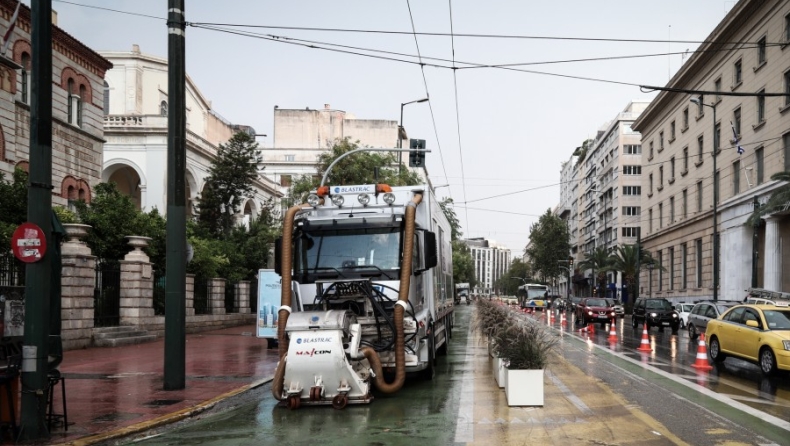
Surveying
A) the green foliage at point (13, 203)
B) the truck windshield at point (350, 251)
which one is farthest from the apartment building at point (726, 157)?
the green foliage at point (13, 203)

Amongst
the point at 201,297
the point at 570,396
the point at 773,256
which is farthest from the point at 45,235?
the point at 773,256

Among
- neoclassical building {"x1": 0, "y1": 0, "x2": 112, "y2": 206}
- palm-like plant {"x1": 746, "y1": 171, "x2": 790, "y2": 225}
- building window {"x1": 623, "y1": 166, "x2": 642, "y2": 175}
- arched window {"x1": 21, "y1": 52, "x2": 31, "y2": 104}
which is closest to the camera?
neoclassical building {"x1": 0, "y1": 0, "x2": 112, "y2": 206}

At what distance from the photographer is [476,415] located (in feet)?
32.7

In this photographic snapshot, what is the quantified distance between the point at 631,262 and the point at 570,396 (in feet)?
187

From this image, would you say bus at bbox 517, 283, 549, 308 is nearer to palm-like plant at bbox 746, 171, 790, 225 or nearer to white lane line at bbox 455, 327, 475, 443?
palm-like plant at bbox 746, 171, 790, 225

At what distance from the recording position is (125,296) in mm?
23625

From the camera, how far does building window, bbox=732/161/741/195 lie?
43219 millimetres

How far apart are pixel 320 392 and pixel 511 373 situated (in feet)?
9.03

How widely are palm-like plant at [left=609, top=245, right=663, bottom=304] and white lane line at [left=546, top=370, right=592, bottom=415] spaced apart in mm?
48924

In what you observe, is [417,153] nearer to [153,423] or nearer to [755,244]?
[153,423]

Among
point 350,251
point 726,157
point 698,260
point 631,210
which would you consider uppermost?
point 726,157

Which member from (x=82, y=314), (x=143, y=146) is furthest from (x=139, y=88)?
(x=82, y=314)

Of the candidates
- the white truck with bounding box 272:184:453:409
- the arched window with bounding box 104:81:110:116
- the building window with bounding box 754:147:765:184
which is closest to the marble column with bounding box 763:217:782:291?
the building window with bounding box 754:147:765:184

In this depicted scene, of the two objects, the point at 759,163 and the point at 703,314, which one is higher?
the point at 759,163
